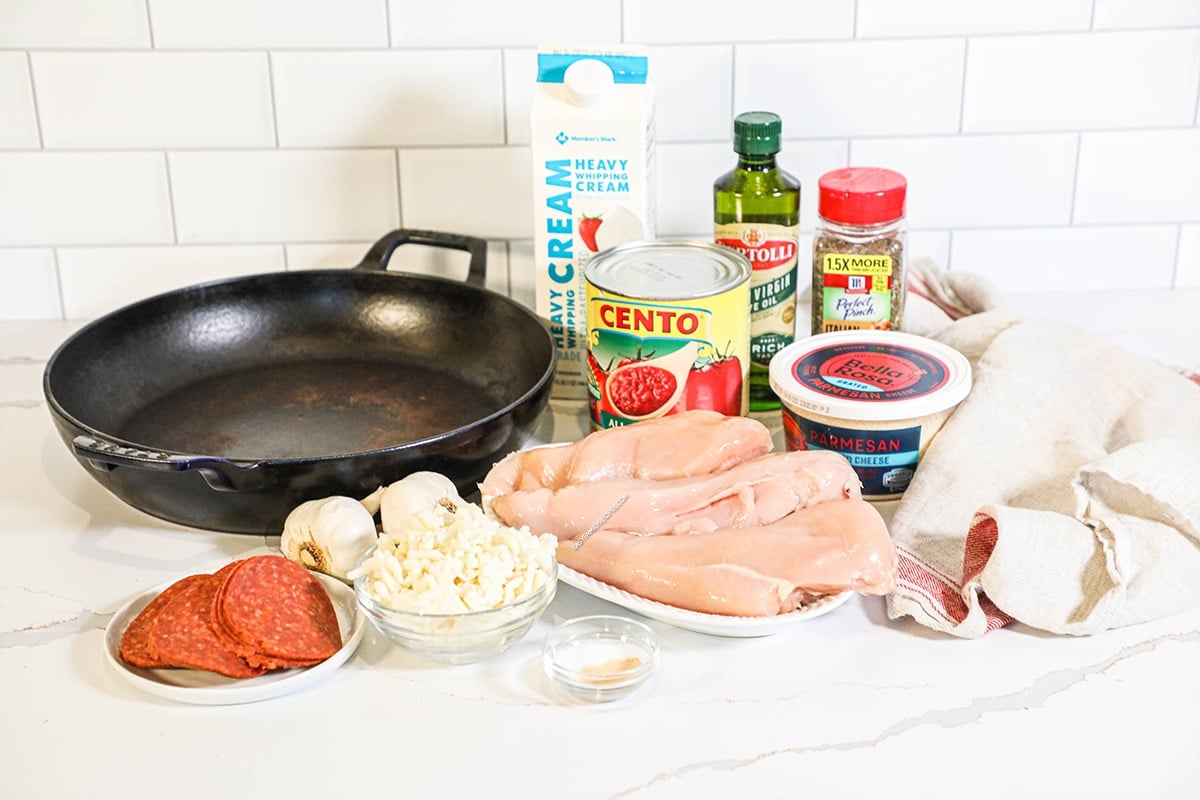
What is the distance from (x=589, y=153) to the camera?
1179mm

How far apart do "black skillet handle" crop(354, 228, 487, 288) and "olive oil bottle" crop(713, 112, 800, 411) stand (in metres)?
0.26

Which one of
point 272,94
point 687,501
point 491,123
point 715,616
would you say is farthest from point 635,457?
point 272,94

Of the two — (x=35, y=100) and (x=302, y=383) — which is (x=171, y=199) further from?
(x=302, y=383)

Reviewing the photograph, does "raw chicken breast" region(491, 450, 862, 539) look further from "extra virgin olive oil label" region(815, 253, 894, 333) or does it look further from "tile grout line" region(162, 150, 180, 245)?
"tile grout line" region(162, 150, 180, 245)

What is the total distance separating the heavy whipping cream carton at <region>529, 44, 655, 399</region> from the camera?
1163 mm

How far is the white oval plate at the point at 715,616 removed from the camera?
2.92ft

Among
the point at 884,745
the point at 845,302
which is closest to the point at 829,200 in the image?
the point at 845,302

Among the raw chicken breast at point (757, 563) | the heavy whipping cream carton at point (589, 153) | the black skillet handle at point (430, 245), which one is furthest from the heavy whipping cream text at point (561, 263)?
the raw chicken breast at point (757, 563)

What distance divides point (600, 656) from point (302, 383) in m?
0.51

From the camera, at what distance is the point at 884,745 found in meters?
0.81

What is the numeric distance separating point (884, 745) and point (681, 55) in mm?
795

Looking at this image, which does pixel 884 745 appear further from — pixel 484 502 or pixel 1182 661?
pixel 484 502

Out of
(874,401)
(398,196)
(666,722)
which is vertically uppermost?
(398,196)

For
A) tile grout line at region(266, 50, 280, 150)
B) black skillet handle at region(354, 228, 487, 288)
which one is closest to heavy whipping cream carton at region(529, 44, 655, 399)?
black skillet handle at region(354, 228, 487, 288)
